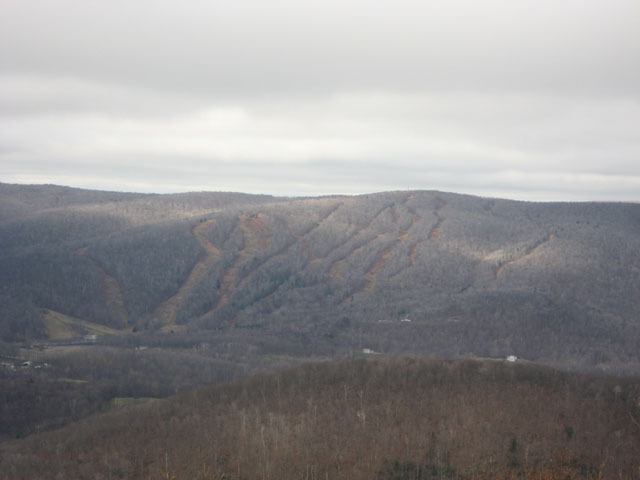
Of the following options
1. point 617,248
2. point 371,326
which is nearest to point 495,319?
point 371,326

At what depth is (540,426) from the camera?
128ft

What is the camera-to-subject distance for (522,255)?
180 meters

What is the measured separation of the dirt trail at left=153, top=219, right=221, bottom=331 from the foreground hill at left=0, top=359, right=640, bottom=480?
101 meters

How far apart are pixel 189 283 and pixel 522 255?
94.6m

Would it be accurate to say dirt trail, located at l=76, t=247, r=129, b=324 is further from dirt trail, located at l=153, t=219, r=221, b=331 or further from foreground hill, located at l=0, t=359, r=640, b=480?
foreground hill, located at l=0, t=359, r=640, b=480

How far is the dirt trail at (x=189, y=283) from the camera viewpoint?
163462mm

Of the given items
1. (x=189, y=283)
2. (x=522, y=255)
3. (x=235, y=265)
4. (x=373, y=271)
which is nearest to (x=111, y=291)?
(x=189, y=283)

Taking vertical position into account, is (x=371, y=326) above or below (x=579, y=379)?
below

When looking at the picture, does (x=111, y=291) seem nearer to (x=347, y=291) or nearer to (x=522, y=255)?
(x=347, y=291)

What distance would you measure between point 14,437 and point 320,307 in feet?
338

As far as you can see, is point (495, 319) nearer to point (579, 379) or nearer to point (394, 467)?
point (579, 379)

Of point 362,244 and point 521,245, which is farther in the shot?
point 362,244

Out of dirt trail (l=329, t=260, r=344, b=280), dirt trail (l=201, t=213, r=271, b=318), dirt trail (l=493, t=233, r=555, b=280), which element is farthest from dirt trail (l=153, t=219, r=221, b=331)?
dirt trail (l=493, t=233, r=555, b=280)

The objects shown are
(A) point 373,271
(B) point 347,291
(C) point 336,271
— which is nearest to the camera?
(B) point 347,291
